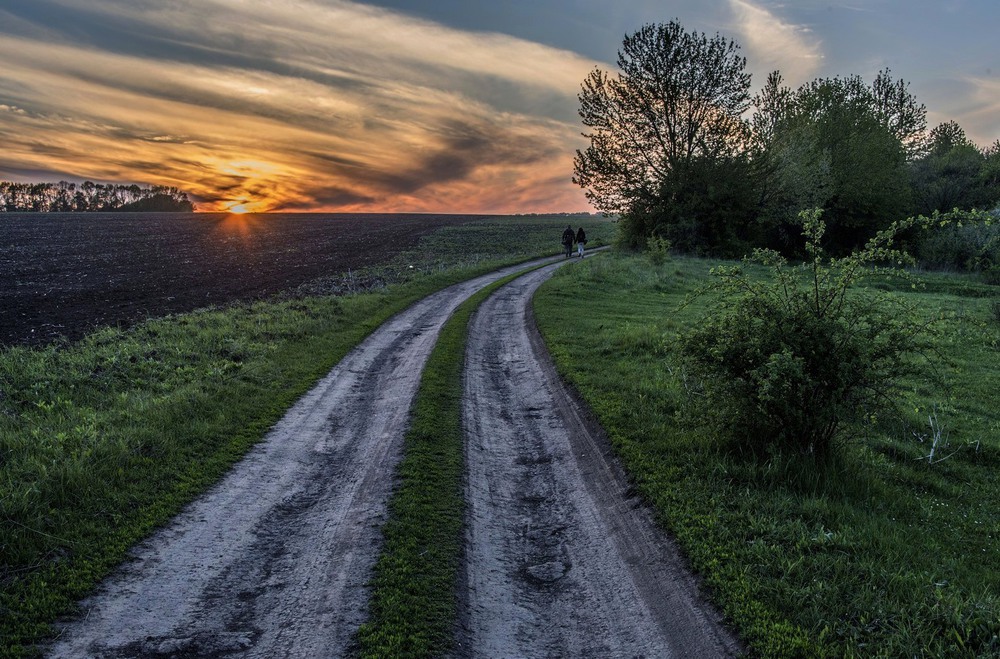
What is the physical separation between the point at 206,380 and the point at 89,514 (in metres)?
6.21

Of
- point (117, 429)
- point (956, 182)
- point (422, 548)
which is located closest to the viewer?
point (422, 548)

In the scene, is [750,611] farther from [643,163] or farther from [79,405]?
[643,163]

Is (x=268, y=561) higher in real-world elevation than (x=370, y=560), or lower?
lower

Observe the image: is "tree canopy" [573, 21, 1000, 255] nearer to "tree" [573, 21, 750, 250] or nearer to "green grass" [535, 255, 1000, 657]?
"tree" [573, 21, 750, 250]

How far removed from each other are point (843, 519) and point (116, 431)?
11.5m

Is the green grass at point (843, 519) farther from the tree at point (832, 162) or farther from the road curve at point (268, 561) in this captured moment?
the tree at point (832, 162)

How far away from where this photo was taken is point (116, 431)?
9188 millimetres

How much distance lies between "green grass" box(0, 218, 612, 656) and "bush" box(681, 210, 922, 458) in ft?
26.9

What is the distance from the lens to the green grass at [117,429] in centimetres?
591

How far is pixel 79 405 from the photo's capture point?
1135 centimetres

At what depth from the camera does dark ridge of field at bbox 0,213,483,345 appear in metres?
22.8

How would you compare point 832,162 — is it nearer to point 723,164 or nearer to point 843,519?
point 723,164

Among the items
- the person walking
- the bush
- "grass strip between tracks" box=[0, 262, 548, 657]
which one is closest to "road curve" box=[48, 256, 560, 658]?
"grass strip between tracks" box=[0, 262, 548, 657]

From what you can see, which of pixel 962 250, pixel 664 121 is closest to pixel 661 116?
pixel 664 121
